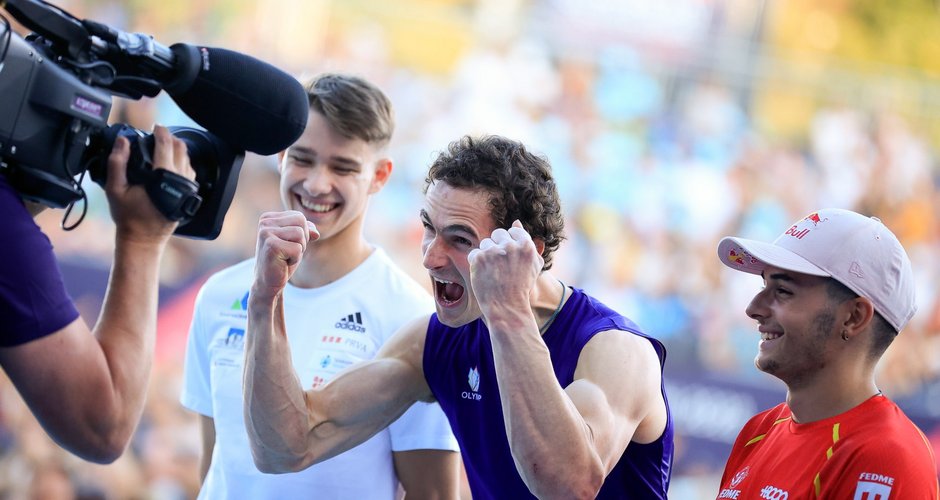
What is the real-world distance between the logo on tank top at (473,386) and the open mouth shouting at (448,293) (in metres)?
0.19

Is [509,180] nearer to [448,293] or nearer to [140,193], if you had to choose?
[448,293]

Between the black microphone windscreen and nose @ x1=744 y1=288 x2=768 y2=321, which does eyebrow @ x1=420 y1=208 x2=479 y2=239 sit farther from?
nose @ x1=744 y1=288 x2=768 y2=321

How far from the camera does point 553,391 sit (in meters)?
2.12

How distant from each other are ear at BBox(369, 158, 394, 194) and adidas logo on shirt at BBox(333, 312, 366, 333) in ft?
1.52

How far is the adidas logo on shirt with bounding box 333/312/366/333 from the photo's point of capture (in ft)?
9.79

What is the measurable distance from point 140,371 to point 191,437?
479 cm

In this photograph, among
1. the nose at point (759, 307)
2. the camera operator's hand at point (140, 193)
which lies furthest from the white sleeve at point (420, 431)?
the camera operator's hand at point (140, 193)

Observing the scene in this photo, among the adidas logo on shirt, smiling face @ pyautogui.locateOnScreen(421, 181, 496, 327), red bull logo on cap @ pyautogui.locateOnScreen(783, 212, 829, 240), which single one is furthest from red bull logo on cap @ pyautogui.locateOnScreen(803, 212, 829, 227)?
the adidas logo on shirt

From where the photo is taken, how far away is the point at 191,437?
21.4 feet

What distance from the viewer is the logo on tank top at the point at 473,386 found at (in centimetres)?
258

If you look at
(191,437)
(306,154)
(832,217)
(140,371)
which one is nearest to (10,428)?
(191,437)

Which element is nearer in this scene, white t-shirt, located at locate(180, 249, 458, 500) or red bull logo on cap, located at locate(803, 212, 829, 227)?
red bull logo on cap, located at locate(803, 212, 829, 227)

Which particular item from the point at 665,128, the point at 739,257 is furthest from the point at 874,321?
the point at 665,128

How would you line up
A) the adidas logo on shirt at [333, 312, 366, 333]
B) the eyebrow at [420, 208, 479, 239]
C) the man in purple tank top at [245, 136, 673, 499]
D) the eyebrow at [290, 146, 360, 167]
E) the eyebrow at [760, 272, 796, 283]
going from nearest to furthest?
the man in purple tank top at [245, 136, 673, 499]
the eyebrow at [760, 272, 796, 283]
the eyebrow at [420, 208, 479, 239]
the adidas logo on shirt at [333, 312, 366, 333]
the eyebrow at [290, 146, 360, 167]
